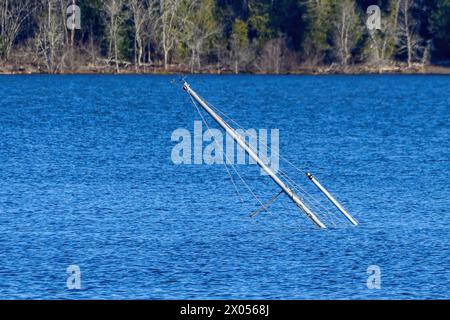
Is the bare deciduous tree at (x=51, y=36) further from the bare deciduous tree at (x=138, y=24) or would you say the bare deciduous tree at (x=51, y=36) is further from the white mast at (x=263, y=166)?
the white mast at (x=263, y=166)

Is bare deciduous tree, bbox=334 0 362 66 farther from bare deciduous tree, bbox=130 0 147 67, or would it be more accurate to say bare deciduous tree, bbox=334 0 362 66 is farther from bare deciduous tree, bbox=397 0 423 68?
bare deciduous tree, bbox=130 0 147 67

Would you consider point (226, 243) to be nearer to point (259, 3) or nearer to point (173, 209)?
point (173, 209)

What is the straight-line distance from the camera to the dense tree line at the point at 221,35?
162 metres

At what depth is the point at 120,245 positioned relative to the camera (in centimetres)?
3859

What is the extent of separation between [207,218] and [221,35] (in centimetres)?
12712

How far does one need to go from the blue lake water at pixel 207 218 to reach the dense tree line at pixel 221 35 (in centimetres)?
7016

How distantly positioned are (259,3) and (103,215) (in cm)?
12835

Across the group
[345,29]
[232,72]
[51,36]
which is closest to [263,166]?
[51,36]

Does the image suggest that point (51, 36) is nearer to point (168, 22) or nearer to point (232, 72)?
point (168, 22)

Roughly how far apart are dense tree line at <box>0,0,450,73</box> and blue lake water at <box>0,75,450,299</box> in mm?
70162

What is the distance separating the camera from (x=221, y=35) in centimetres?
16912

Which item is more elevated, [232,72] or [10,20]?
[10,20]

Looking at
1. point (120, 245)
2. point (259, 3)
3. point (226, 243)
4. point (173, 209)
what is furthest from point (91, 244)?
point (259, 3)

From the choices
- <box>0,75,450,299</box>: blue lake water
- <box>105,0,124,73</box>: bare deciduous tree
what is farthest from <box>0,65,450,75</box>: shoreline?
<box>0,75,450,299</box>: blue lake water
